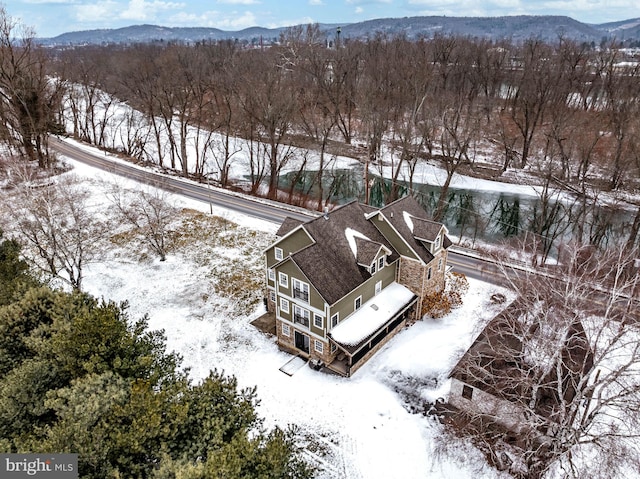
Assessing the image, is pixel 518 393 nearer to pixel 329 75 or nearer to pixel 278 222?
pixel 278 222

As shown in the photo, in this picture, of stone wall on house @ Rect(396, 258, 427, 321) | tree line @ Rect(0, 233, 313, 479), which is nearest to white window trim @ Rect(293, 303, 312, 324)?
stone wall on house @ Rect(396, 258, 427, 321)

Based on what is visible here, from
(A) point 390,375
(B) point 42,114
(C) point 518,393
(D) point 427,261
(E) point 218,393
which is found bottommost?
(A) point 390,375

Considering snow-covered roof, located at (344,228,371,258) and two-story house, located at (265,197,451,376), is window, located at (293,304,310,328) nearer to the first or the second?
two-story house, located at (265,197,451,376)

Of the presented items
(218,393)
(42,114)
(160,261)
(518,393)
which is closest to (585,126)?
(518,393)

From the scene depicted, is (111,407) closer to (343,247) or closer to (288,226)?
(343,247)

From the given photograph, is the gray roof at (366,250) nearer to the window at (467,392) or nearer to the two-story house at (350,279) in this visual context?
the two-story house at (350,279)

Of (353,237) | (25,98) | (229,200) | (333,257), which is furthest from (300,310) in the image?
(25,98)
